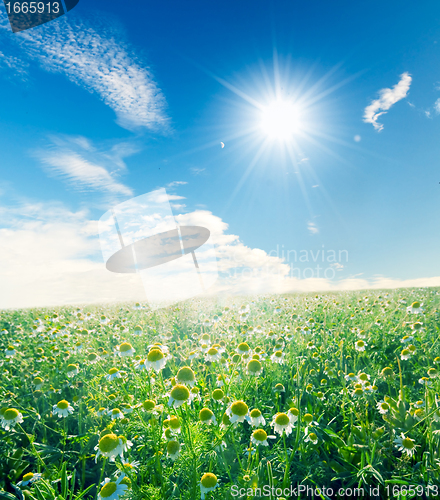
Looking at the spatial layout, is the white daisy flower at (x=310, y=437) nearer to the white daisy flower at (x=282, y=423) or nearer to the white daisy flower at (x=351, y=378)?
the white daisy flower at (x=282, y=423)

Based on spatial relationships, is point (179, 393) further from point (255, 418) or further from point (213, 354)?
point (213, 354)

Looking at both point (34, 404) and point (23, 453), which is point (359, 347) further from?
point (34, 404)

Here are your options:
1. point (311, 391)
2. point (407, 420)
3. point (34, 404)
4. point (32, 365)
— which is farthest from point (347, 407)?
point (32, 365)

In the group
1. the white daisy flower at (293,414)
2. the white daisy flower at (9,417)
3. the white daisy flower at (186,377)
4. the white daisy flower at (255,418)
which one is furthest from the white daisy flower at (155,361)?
the white daisy flower at (9,417)

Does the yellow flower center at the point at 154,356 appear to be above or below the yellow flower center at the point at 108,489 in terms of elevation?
above

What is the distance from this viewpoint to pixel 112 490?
6.75 feet

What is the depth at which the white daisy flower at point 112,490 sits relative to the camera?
6.62 ft

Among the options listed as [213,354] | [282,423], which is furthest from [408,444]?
[213,354]

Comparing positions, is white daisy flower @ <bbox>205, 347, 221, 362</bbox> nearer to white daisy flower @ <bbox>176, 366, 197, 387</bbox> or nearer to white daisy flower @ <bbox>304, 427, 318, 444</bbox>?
white daisy flower @ <bbox>176, 366, 197, 387</bbox>

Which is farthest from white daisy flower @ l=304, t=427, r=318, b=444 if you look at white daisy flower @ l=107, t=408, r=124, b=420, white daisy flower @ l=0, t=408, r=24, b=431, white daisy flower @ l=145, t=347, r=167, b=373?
white daisy flower @ l=0, t=408, r=24, b=431

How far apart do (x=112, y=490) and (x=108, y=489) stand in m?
0.03

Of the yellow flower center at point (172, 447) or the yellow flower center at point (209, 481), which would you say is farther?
the yellow flower center at point (172, 447)

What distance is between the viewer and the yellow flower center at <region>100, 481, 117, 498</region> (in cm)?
202

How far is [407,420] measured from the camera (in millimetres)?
3037
